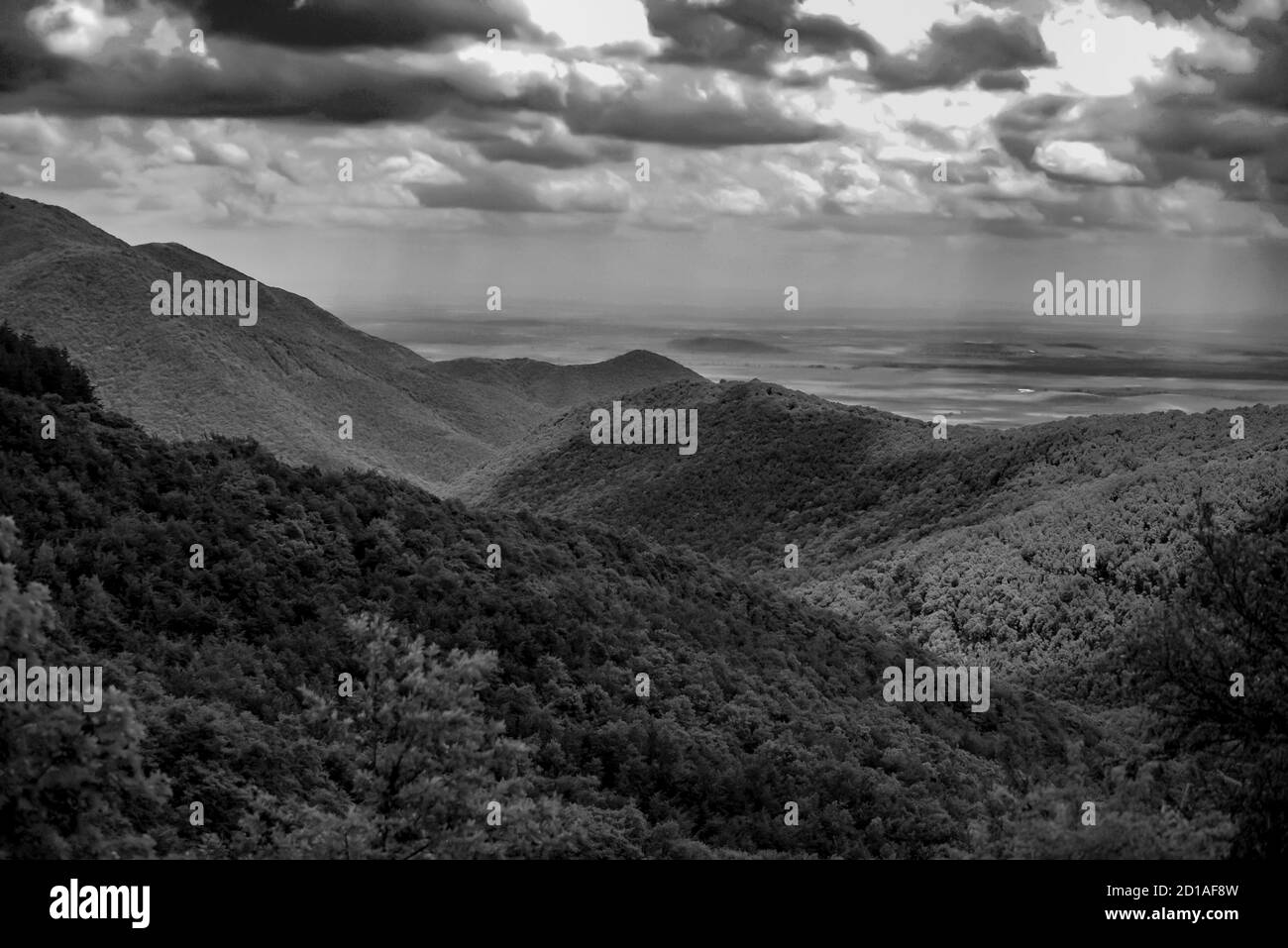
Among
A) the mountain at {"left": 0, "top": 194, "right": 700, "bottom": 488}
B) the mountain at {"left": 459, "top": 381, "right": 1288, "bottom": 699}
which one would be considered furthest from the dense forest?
the mountain at {"left": 0, "top": 194, "right": 700, "bottom": 488}

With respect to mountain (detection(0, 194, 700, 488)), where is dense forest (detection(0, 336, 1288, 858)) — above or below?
below

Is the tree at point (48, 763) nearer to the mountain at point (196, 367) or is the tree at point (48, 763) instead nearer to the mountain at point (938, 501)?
the mountain at point (938, 501)

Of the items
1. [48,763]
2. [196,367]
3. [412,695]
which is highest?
[196,367]

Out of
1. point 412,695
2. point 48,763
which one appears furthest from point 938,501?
point 48,763

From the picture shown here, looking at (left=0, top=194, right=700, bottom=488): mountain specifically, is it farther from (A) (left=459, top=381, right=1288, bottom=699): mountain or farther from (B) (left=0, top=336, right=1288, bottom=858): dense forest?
(B) (left=0, top=336, right=1288, bottom=858): dense forest

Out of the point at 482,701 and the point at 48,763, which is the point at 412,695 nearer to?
the point at 48,763

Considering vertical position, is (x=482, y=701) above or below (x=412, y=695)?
below
